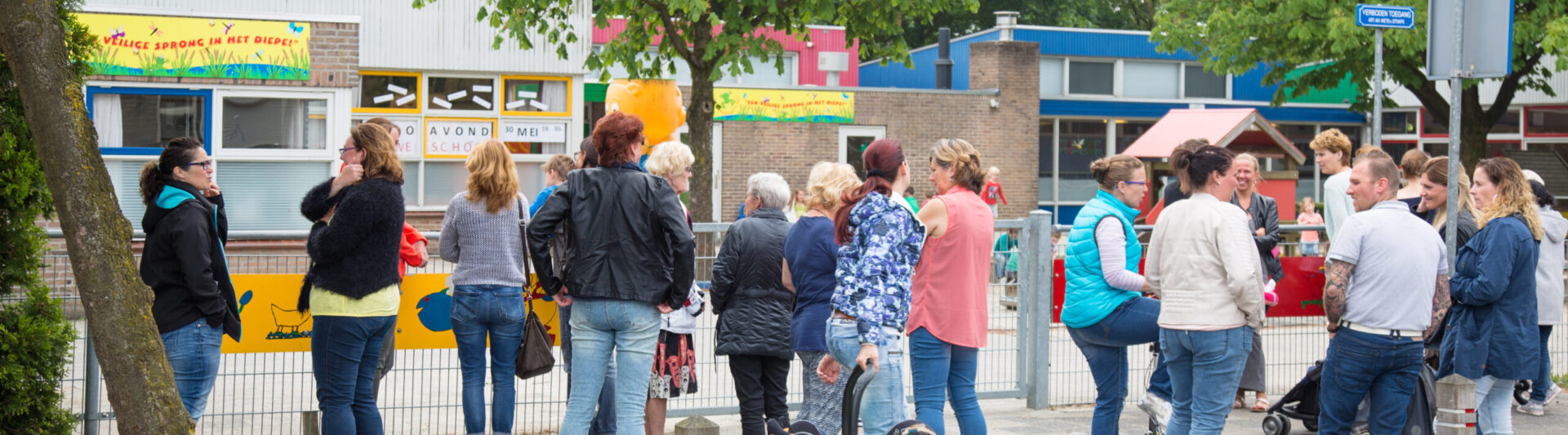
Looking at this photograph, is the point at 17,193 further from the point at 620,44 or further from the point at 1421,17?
the point at 1421,17

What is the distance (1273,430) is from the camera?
23.6 feet

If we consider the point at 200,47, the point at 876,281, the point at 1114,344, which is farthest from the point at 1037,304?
the point at 200,47

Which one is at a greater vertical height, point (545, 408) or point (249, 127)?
point (249, 127)

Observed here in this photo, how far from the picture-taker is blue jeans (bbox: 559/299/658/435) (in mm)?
5516

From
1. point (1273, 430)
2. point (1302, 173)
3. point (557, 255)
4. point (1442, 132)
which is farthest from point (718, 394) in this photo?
point (1302, 173)

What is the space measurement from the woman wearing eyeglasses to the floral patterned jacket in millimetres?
2671

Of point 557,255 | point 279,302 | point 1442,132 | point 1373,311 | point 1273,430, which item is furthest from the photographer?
point 1442,132

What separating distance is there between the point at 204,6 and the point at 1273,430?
14020mm

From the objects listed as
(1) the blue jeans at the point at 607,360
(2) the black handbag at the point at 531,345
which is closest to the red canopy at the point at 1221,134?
(2) the black handbag at the point at 531,345

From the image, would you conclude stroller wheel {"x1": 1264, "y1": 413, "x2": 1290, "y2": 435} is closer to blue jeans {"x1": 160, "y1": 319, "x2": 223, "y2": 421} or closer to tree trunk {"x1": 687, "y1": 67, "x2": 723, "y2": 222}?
blue jeans {"x1": 160, "y1": 319, "x2": 223, "y2": 421}

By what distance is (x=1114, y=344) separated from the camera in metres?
6.19

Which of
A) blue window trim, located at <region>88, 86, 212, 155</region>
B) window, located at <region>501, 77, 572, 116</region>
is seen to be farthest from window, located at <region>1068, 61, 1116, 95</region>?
blue window trim, located at <region>88, 86, 212, 155</region>

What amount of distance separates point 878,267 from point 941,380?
0.81 meters

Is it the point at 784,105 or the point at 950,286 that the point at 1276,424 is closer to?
the point at 950,286
